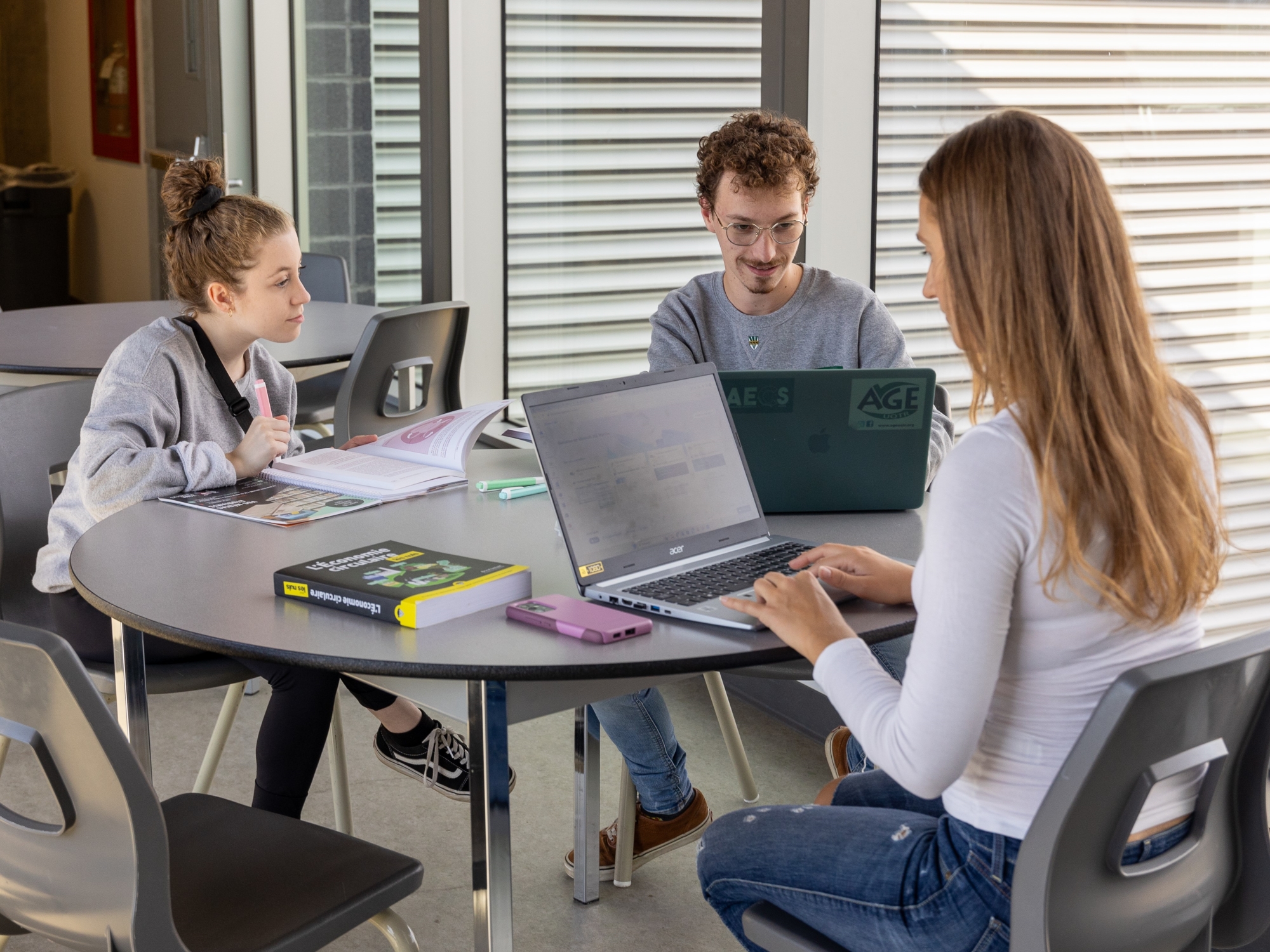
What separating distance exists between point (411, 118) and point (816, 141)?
2.13 m

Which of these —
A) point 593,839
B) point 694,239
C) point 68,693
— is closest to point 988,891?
point 68,693

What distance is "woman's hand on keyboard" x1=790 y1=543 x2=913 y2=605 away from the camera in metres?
1.34

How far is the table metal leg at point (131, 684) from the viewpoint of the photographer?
1584mm

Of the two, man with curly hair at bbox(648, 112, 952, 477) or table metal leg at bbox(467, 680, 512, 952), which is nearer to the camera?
table metal leg at bbox(467, 680, 512, 952)

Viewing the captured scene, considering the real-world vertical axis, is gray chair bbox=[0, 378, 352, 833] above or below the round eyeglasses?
below

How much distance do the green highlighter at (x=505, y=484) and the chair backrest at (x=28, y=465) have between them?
74 cm

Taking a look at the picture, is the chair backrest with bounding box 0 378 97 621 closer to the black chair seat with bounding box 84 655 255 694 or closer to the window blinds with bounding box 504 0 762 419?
the black chair seat with bounding box 84 655 255 694

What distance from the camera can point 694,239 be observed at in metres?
3.35

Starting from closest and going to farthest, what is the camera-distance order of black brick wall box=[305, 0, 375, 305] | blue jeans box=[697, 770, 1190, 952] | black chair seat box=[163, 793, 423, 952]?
blue jeans box=[697, 770, 1190, 952] < black chair seat box=[163, 793, 423, 952] < black brick wall box=[305, 0, 375, 305]

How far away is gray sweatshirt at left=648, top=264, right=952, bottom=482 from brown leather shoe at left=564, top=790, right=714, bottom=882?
734 millimetres

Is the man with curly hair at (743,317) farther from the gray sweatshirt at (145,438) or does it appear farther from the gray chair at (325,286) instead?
the gray chair at (325,286)

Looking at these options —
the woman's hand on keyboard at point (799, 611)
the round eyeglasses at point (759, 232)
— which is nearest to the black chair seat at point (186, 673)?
the woman's hand on keyboard at point (799, 611)

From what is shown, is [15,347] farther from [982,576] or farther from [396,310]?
[982,576]

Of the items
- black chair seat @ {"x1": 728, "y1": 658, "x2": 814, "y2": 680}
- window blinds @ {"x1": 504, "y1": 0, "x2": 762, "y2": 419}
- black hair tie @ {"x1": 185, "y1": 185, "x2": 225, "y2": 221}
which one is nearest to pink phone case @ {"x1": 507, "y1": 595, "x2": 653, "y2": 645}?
black chair seat @ {"x1": 728, "y1": 658, "x2": 814, "y2": 680}
